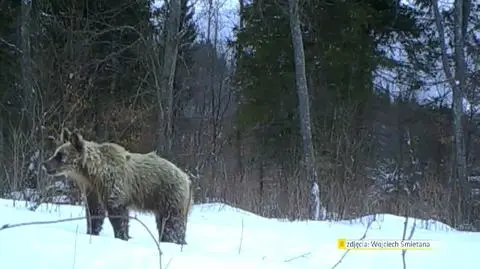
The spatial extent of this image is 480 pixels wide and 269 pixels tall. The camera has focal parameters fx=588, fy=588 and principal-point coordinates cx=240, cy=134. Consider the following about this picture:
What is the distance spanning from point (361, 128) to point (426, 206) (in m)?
9.28

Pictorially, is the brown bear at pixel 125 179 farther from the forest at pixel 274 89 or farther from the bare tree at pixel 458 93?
the bare tree at pixel 458 93

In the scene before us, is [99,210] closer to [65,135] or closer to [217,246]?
[65,135]

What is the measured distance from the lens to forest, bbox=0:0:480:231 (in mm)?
14531

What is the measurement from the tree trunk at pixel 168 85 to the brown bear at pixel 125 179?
745 cm

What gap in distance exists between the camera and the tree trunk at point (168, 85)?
1399 centimetres

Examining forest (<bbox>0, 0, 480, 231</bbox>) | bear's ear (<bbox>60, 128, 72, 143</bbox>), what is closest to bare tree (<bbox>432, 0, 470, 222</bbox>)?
forest (<bbox>0, 0, 480, 231</bbox>)

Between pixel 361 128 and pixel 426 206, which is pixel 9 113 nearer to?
pixel 361 128

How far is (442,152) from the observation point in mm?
26641

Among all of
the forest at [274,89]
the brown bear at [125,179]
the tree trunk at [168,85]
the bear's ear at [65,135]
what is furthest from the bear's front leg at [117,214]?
the tree trunk at [168,85]

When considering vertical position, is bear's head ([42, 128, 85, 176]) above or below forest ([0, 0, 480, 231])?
below

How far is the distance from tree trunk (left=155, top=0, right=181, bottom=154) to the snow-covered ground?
2348 millimetres

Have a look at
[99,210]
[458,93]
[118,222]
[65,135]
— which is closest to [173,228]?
[118,222]

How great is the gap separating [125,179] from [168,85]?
831 centimetres

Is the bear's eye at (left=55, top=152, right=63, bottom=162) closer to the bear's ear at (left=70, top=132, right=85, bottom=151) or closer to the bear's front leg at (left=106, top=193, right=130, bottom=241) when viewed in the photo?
the bear's ear at (left=70, top=132, right=85, bottom=151)
